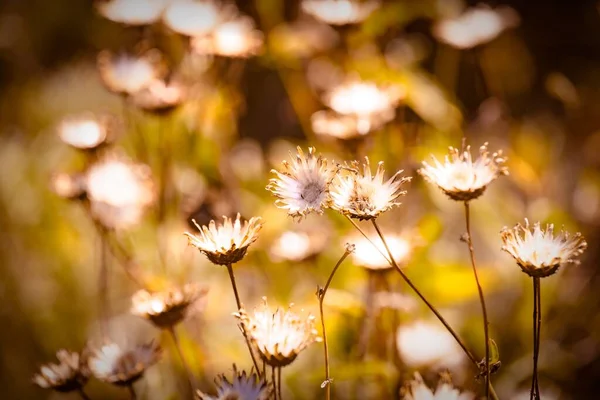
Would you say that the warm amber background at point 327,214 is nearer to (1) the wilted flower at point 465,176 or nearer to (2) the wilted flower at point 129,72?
(2) the wilted flower at point 129,72

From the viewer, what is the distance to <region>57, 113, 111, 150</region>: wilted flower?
1.88 ft

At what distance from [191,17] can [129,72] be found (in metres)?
0.08

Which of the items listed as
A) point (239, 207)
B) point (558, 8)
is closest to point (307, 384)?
point (239, 207)

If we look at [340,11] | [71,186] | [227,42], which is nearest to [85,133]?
[71,186]

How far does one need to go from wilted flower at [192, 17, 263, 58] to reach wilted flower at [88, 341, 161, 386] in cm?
32

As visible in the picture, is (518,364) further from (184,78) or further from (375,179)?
(184,78)

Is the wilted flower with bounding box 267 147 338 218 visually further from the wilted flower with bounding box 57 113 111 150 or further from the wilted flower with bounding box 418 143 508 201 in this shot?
the wilted flower with bounding box 57 113 111 150

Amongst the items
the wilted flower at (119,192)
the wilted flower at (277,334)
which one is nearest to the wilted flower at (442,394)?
the wilted flower at (277,334)

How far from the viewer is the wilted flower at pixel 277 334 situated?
1.11ft

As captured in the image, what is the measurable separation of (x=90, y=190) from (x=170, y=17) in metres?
0.21

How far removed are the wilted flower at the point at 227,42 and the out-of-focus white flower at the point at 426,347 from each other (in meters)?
0.31

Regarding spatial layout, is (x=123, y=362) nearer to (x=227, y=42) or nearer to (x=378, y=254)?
(x=378, y=254)

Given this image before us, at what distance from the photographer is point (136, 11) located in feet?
2.18

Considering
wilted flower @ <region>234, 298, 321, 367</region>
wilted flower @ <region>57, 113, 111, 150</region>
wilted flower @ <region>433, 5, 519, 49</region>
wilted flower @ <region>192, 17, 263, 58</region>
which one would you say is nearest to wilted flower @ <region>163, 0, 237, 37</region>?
wilted flower @ <region>192, 17, 263, 58</region>
